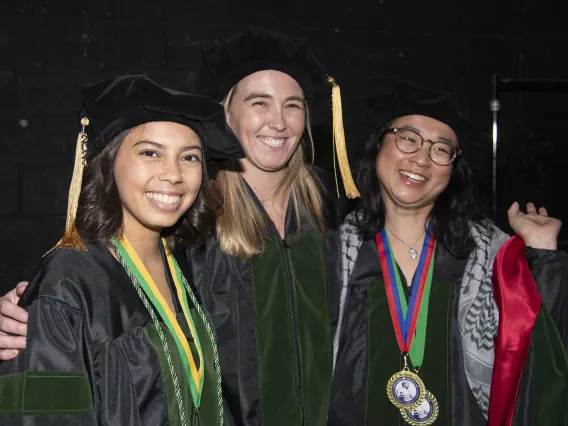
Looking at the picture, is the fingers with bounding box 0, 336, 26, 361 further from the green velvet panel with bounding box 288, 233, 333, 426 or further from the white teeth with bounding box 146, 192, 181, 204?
the green velvet panel with bounding box 288, 233, 333, 426

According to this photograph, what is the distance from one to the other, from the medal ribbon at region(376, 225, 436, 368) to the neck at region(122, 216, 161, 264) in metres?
0.94

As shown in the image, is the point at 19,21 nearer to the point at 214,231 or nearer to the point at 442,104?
the point at 214,231

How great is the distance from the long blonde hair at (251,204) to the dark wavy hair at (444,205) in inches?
8.0

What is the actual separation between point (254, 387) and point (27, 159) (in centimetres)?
203

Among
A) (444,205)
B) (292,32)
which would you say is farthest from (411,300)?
(292,32)

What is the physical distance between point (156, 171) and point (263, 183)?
80 cm

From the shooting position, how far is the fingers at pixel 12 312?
68.7 inches

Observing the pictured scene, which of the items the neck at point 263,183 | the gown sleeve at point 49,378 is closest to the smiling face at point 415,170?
the neck at point 263,183

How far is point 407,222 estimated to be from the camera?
2641 mm

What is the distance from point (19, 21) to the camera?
11.3 ft

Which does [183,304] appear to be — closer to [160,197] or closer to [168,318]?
[168,318]

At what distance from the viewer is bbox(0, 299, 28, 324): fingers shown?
5.73ft

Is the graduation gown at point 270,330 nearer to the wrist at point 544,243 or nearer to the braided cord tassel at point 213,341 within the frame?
the braided cord tassel at point 213,341

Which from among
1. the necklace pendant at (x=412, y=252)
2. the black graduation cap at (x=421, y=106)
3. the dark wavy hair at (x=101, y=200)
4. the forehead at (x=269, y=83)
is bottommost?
the necklace pendant at (x=412, y=252)
